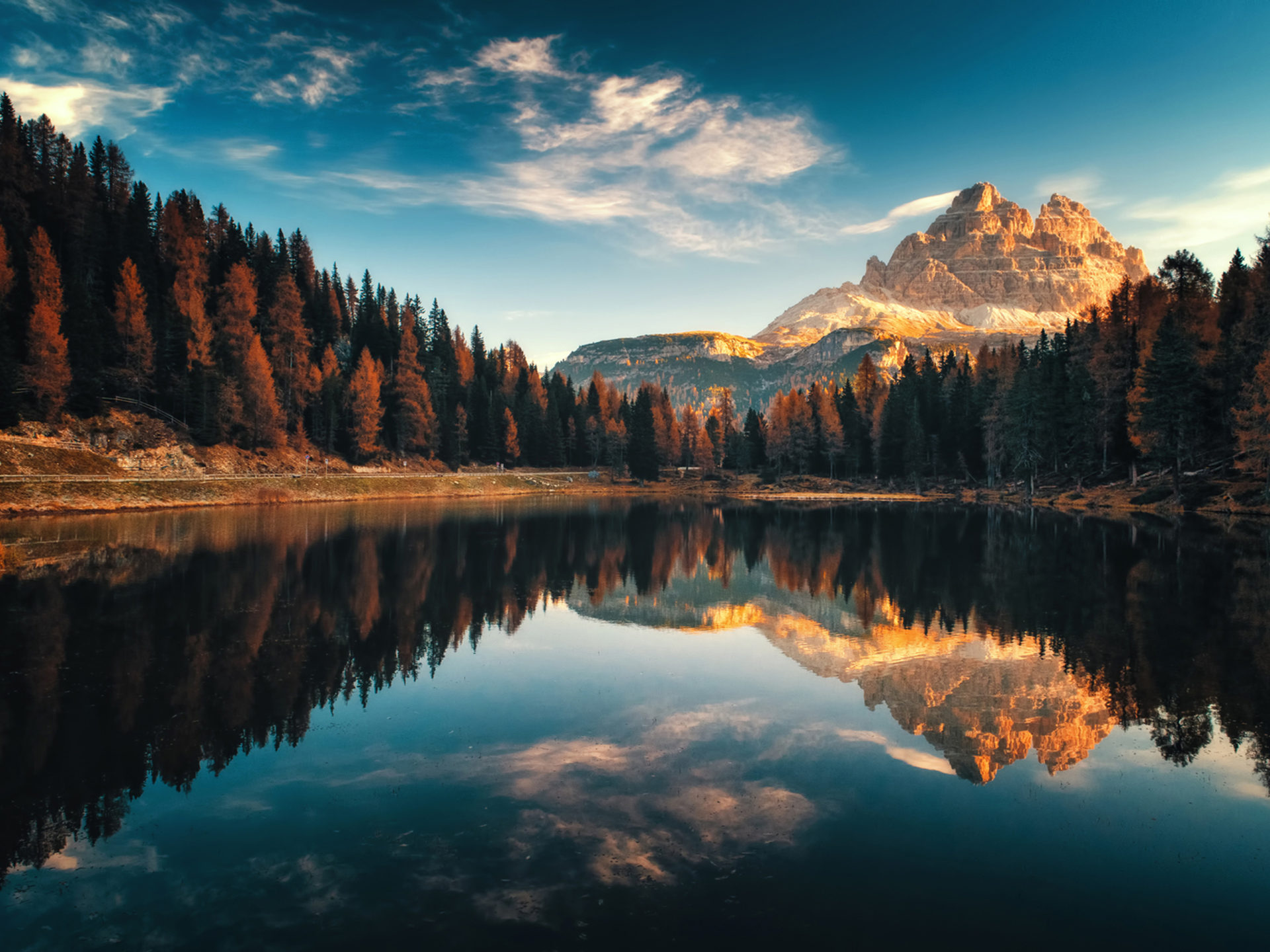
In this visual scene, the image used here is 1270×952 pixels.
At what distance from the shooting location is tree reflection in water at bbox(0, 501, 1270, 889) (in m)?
13.2

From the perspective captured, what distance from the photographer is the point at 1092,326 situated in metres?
88.6

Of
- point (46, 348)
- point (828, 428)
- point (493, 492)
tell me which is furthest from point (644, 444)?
point (46, 348)

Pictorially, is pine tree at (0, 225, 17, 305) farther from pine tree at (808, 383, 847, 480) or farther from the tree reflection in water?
pine tree at (808, 383, 847, 480)

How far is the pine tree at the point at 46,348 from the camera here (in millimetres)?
60156

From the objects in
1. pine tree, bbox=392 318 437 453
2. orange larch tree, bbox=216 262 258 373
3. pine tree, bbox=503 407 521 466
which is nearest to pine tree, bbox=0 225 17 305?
orange larch tree, bbox=216 262 258 373

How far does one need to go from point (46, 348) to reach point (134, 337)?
41.6 feet

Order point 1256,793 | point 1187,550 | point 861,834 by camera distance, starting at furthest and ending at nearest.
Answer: point 1187,550 < point 1256,793 < point 861,834

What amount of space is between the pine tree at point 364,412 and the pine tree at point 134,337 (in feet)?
83.9

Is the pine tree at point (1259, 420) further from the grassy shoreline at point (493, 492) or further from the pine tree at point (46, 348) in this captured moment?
the pine tree at point (46, 348)

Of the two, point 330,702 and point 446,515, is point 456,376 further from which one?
point 330,702

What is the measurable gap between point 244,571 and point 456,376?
102804mm

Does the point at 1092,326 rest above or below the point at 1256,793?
above

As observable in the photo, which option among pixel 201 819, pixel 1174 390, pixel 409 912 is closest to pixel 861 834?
pixel 409 912

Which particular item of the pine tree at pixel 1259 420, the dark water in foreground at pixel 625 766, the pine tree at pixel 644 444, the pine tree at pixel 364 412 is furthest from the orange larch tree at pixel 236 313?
the pine tree at pixel 1259 420
